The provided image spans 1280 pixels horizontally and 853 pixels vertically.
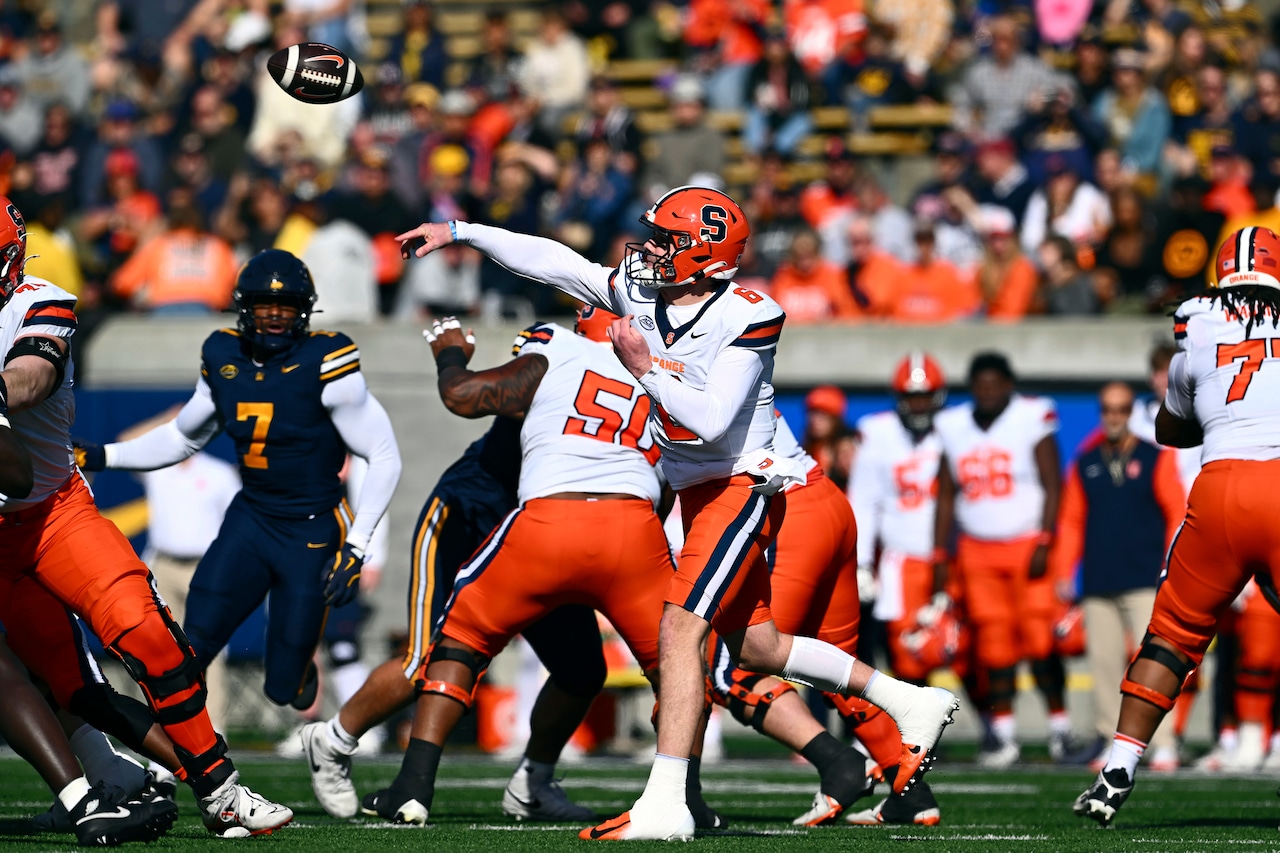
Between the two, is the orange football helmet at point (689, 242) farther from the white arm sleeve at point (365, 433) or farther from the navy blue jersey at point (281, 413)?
the navy blue jersey at point (281, 413)

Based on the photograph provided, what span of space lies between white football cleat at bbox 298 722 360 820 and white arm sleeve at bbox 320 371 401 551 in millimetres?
929

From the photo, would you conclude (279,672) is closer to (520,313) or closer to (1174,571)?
(1174,571)

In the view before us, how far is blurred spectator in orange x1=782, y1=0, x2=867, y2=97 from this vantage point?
16344 mm

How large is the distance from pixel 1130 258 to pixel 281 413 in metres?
7.16

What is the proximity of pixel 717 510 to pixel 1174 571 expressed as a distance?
165cm

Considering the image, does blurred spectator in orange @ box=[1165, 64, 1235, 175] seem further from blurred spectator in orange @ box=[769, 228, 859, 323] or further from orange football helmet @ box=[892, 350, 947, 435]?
orange football helmet @ box=[892, 350, 947, 435]

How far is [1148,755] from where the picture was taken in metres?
10.7

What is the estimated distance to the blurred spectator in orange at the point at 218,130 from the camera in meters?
16.6

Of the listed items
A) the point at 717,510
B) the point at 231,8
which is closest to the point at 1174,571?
the point at 717,510

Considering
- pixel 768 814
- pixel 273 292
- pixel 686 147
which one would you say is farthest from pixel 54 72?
pixel 768 814

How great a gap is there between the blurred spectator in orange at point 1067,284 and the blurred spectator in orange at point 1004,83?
224 centimetres

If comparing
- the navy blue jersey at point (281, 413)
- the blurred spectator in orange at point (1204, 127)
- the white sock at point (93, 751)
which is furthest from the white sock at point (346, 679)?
the blurred spectator in orange at point (1204, 127)

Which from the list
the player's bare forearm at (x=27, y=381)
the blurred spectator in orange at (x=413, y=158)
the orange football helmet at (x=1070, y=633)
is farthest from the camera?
the blurred spectator in orange at (x=413, y=158)

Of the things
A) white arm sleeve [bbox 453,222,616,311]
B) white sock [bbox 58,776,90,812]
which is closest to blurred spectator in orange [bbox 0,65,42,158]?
white arm sleeve [bbox 453,222,616,311]
